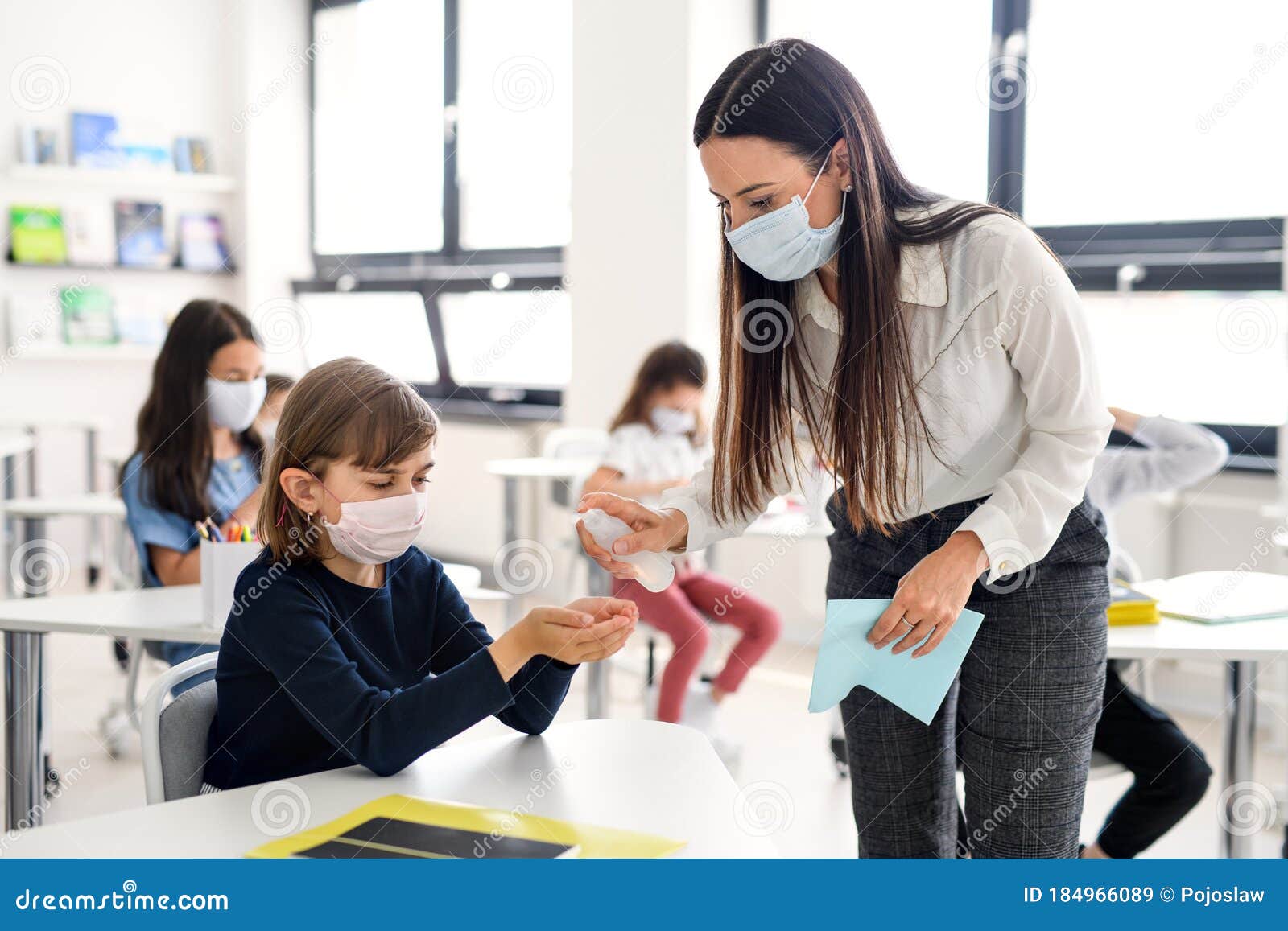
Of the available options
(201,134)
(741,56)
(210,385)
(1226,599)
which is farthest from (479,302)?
(741,56)

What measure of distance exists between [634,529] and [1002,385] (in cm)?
46

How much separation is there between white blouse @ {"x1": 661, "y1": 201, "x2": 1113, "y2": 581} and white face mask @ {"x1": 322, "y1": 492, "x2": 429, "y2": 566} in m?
0.56

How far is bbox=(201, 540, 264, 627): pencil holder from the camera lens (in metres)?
1.94

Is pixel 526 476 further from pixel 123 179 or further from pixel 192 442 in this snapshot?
pixel 123 179

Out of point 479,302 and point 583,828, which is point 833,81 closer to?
point 583,828

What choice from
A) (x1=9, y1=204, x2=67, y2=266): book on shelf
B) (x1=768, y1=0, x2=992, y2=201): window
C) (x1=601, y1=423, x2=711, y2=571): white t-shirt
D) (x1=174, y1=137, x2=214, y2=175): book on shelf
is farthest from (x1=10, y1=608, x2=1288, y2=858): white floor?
(x1=174, y1=137, x2=214, y2=175): book on shelf

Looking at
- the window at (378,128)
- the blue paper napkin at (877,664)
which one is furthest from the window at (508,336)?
the blue paper napkin at (877,664)

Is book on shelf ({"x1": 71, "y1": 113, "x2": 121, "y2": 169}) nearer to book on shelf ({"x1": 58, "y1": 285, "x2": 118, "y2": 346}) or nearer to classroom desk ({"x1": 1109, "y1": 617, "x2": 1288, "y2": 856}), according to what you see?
book on shelf ({"x1": 58, "y1": 285, "x2": 118, "y2": 346})

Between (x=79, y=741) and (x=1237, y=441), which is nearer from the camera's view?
(x=79, y=741)

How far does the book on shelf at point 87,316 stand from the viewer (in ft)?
19.7

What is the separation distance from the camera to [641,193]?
189 inches

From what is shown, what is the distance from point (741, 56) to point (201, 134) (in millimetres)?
5846

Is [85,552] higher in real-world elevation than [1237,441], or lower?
lower

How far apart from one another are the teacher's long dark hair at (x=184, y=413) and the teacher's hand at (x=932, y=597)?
176 centimetres
